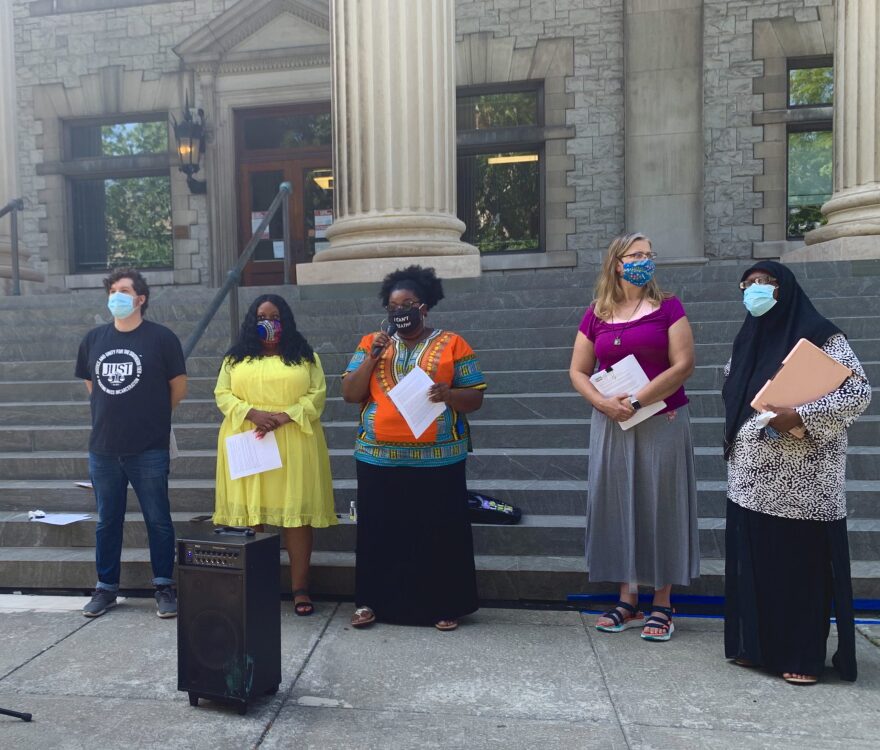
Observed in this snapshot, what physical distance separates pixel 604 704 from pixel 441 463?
144 centimetres

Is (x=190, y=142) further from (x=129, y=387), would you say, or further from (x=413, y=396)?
(x=413, y=396)

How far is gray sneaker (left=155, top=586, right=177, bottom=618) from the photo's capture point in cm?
433

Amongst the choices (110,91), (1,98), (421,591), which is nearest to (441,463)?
(421,591)

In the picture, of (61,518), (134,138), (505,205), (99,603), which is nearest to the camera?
(99,603)

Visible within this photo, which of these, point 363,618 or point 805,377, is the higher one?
point 805,377

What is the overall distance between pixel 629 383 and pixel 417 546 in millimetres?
1406

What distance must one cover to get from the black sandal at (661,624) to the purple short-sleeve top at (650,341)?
1042 millimetres

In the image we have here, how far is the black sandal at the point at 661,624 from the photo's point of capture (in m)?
3.91

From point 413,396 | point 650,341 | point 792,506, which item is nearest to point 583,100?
point 650,341

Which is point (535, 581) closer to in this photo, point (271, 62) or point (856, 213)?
point (856, 213)

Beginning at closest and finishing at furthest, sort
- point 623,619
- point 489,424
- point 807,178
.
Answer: point 623,619
point 489,424
point 807,178

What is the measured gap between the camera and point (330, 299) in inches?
313

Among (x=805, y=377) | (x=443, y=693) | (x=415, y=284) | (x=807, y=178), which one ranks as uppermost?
(x=807, y=178)

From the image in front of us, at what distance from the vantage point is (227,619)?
3209 millimetres
